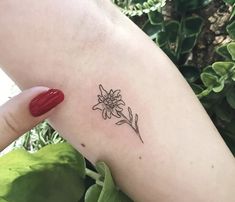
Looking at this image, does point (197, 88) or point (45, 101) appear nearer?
point (45, 101)

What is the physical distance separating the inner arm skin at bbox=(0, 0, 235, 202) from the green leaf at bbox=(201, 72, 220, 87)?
0.18 feet

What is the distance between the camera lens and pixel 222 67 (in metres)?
0.63

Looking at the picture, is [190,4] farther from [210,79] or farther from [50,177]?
[50,177]

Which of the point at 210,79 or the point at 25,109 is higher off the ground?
the point at 25,109

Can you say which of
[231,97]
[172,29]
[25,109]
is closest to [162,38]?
[172,29]

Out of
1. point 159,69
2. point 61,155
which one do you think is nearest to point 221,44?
point 159,69

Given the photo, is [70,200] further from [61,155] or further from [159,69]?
[159,69]

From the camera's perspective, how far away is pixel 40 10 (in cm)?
54

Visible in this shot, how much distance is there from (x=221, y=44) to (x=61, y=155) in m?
0.27

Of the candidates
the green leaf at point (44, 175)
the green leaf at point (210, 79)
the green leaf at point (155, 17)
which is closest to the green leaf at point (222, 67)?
the green leaf at point (210, 79)

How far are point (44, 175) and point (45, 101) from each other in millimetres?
136

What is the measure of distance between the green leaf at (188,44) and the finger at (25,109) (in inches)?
8.6

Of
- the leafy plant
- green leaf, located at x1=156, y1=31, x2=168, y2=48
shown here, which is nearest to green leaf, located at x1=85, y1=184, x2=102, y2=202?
the leafy plant

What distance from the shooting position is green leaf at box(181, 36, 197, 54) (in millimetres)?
684
